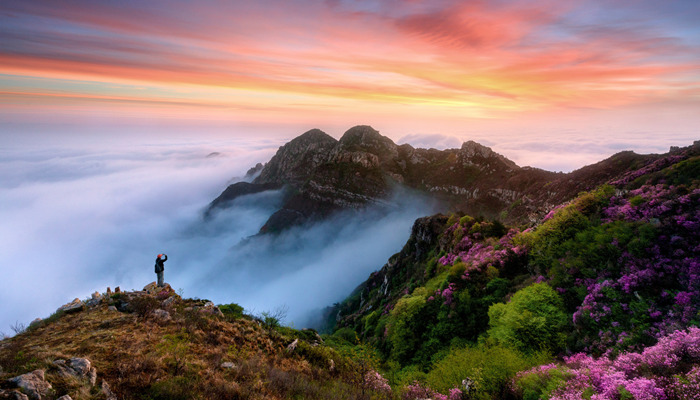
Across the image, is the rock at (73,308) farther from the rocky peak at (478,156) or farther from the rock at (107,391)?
the rocky peak at (478,156)

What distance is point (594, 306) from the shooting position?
1571 centimetres

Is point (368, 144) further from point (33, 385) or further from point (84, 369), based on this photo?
point (33, 385)

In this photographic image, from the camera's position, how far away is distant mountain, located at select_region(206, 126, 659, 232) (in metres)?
94.8

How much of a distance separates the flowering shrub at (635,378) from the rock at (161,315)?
19.6m

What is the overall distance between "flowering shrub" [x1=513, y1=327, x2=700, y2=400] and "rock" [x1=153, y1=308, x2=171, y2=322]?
64.2 ft

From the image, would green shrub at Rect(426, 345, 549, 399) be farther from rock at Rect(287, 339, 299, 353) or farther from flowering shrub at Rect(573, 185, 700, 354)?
rock at Rect(287, 339, 299, 353)

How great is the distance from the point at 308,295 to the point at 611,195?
115 meters

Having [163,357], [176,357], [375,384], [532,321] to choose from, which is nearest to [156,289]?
[176,357]

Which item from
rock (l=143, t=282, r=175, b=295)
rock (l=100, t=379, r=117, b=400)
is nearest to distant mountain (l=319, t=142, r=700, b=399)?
rock (l=100, t=379, r=117, b=400)

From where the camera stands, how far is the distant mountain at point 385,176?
94.8 metres

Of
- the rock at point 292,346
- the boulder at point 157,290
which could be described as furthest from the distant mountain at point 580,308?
the boulder at point 157,290

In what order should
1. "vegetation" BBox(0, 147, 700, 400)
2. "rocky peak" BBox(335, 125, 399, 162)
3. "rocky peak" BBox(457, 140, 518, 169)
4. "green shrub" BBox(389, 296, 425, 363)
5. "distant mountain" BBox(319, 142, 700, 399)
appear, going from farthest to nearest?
"rocky peak" BBox(335, 125, 399, 162)
"rocky peak" BBox(457, 140, 518, 169)
"green shrub" BBox(389, 296, 425, 363)
"distant mountain" BBox(319, 142, 700, 399)
"vegetation" BBox(0, 147, 700, 400)

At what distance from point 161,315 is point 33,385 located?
9519 millimetres

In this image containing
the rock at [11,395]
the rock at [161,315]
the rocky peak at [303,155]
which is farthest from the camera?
the rocky peak at [303,155]
